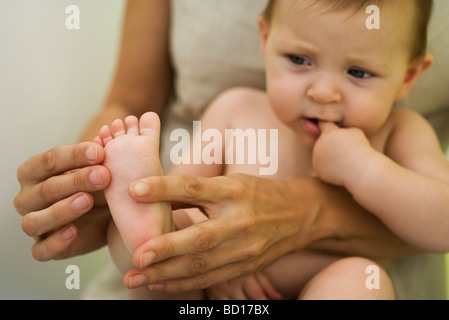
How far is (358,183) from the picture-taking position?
0.72 metres

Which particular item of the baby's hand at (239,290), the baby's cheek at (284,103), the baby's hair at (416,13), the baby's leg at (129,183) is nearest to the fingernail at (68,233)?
the baby's leg at (129,183)

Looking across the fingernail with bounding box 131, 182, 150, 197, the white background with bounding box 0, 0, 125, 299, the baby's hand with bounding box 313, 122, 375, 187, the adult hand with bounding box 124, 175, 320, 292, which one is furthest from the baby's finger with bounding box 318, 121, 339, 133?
the white background with bounding box 0, 0, 125, 299

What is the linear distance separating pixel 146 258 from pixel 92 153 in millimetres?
143

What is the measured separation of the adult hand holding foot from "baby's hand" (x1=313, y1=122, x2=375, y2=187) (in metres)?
0.05

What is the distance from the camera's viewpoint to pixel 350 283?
690mm

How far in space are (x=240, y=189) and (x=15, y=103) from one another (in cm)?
49

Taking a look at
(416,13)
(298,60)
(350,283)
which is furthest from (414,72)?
(350,283)

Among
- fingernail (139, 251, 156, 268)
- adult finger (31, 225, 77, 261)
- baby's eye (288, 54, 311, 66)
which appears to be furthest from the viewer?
baby's eye (288, 54, 311, 66)

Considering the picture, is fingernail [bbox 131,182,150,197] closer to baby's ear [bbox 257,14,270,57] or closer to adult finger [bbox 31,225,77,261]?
adult finger [bbox 31,225,77,261]

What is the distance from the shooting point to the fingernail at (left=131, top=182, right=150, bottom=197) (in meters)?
0.54

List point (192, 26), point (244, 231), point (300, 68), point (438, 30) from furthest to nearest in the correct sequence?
point (192, 26), point (438, 30), point (300, 68), point (244, 231)
